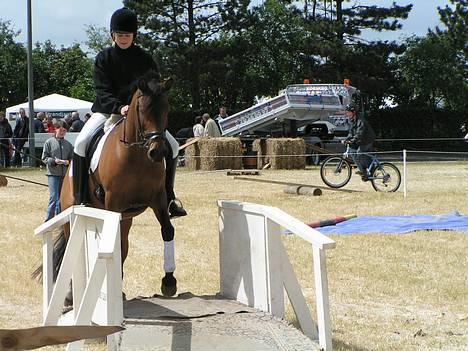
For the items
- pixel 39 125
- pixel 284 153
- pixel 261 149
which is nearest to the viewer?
pixel 284 153

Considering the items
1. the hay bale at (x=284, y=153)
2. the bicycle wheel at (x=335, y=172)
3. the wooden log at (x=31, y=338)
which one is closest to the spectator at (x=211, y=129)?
the hay bale at (x=284, y=153)

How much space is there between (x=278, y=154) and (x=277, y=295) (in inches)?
811

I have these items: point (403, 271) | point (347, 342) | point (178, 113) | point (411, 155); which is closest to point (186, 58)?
point (178, 113)

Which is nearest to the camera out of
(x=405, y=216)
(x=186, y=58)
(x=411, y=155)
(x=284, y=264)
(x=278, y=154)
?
(x=284, y=264)

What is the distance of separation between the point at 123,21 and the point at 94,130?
1.04 m

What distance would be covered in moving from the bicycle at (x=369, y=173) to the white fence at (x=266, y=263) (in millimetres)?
11270

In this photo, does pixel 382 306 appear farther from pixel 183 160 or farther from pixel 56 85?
pixel 56 85

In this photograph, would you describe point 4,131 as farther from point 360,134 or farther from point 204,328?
point 204,328

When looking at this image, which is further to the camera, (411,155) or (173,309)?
(411,155)

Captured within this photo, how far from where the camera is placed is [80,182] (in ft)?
22.6

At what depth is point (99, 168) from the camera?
6.76 metres

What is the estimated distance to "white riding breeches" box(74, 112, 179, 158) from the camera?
6973 mm

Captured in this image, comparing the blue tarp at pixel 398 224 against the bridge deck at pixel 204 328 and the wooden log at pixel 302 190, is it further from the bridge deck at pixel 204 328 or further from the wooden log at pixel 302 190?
the bridge deck at pixel 204 328

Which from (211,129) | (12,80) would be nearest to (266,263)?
(211,129)
